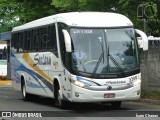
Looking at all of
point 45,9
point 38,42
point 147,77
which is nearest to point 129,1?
point 147,77

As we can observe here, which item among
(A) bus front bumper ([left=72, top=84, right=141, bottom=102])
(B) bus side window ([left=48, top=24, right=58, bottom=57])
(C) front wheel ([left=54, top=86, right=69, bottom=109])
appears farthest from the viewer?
(B) bus side window ([left=48, top=24, right=58, bottom=57])

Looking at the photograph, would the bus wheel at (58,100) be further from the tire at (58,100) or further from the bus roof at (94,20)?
the bus roof at (94,20)

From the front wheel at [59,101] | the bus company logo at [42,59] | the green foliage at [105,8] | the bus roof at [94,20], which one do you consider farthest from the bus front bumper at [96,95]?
the green foliage at [105,8]

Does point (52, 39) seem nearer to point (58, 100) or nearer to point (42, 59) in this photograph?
point (42, 59)

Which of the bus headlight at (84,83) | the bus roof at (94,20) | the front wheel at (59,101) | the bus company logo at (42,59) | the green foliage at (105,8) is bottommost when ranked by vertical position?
the front wheel at (59,101)

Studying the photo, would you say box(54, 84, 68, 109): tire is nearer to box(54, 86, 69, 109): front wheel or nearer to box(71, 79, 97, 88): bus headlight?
box(54, 86, 69, 109): front wheel

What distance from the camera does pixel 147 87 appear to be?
23.7m

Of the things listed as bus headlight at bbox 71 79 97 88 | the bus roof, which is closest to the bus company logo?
the bus roof

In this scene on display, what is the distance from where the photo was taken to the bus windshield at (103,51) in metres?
17.3

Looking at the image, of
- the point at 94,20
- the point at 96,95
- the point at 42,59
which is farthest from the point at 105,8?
the point at 96,95

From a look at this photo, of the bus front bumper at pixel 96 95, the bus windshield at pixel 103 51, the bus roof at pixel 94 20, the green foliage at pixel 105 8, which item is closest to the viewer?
the bus front bumper at pixel 96 95

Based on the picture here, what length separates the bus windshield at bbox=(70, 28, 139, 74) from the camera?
1728 cm

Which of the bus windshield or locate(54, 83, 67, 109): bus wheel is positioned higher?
the bus windshield

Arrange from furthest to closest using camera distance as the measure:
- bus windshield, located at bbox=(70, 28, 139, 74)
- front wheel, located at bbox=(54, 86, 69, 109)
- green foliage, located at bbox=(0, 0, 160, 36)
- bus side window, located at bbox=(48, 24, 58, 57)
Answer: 1. green foliage, located at bbox=(0, 0, 160, 36)
2. bus side window, located at bbox=(48, 24, 58, 57)
3. front wheel, located at bbox=(54, 86, 69, 109)
4. bus windshield, located at bbox=(70, 28, 139, 74)
